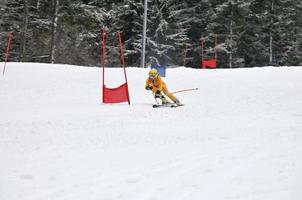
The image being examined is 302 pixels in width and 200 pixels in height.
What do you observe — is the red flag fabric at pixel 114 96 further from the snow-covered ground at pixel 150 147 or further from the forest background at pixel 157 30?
the forest background at pixel 157 30

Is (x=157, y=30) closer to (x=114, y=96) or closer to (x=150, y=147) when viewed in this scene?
(x=114, y=96)

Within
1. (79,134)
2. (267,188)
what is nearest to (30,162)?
(79,134)

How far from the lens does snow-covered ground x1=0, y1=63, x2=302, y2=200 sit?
15.8ft

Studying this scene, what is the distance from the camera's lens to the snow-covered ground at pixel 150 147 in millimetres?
4808

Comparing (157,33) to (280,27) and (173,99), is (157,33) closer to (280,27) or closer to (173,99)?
(280,27)

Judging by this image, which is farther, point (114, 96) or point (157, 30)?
point (157, 30)

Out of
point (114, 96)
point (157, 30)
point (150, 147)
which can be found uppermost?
point (157, 30)

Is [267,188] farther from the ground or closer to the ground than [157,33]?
closer to the ground

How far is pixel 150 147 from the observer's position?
6.71m

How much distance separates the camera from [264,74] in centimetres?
1873

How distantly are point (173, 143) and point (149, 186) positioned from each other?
212cm

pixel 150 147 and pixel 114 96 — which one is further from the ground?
pixel 114 96

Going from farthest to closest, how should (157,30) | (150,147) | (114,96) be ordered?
1. (157,30)
2. (114,96)
3. (150,147)

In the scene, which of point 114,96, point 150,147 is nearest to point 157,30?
point 114,96
